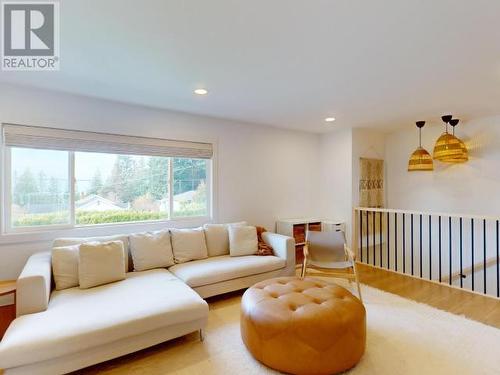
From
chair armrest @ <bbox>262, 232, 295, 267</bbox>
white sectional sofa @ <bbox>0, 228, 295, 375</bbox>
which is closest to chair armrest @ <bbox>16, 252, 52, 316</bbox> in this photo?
white sectional sofa @ <bbox>0, 228, 295, 375</bbox>

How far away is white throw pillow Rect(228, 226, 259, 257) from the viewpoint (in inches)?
129

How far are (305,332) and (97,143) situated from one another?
9.34 ft

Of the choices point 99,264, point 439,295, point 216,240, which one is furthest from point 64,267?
point 439,295

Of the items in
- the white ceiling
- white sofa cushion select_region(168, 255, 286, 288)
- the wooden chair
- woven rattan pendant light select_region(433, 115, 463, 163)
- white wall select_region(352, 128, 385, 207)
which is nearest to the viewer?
the white ceiling

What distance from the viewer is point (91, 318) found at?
1762 mm

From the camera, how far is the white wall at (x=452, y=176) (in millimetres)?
3752

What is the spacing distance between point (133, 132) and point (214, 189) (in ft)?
4.23

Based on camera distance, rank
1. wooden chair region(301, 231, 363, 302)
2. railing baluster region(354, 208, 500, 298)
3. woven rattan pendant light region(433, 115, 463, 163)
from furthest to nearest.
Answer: railing baluster region(354, 208, 500, 298) < woven rattan pendant light region(433, 115, 463, 163) < wooden chair region(301, 231, 363, 302)

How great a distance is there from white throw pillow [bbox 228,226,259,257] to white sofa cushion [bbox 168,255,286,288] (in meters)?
0.08

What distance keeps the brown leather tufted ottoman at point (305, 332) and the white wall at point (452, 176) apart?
10.9 ft

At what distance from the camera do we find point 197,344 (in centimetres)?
210

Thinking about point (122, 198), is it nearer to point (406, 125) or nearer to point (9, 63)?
point (9, 63)

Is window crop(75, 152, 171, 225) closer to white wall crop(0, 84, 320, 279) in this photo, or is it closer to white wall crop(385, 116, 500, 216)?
white wall crop(0, 84, 320, 279)

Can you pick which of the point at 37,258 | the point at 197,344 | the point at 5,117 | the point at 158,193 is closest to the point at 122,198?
the point at 158,193
